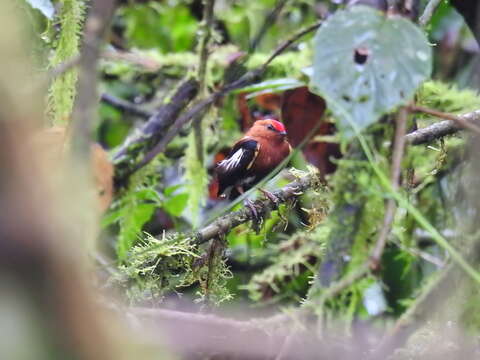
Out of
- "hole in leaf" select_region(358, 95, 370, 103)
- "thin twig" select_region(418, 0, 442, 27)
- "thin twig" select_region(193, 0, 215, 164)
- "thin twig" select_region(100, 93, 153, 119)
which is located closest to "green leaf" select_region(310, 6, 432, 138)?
"hole in leaf" select_region(358, 95, 370, 103)

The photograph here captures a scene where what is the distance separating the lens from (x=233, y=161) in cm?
313

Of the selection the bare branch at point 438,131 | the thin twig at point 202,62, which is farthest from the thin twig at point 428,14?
the thin twig at point 202,62

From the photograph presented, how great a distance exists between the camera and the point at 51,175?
0.86 m

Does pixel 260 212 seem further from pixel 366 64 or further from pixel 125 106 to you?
pixel 125 106

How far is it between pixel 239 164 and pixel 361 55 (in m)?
1.77

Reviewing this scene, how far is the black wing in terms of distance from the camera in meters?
3.12

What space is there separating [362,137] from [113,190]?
1834mm

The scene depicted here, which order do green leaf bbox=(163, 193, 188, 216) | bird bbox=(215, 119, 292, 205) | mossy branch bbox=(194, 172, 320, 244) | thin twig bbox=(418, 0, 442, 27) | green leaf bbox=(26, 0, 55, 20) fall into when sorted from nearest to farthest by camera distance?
thin twig bbox=(418, 0, 442, 27), mossy branch bbox=(194, 172, 320, 244), green leaf bbox=(26, 0, 55, 20), bird bbox=(215, 119, 292, 205), green leaf bbox=(163, 193, 188, 216)

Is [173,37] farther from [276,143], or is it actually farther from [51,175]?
[51,175]

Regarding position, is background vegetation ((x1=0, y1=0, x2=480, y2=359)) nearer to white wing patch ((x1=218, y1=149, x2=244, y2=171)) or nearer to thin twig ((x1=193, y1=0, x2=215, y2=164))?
thin twig ((x1=193, y1=0, x2=215, y2=164))

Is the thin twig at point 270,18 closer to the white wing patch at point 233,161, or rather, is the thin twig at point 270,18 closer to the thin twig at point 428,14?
the white wing patch at point 233,161

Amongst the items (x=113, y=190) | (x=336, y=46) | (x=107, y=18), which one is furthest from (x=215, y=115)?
(x=107, y=18)

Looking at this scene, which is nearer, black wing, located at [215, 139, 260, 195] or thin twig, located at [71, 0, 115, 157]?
thin twig, located at [71, 0, 115, 157]

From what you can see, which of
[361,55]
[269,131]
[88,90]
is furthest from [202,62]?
[88,90]
